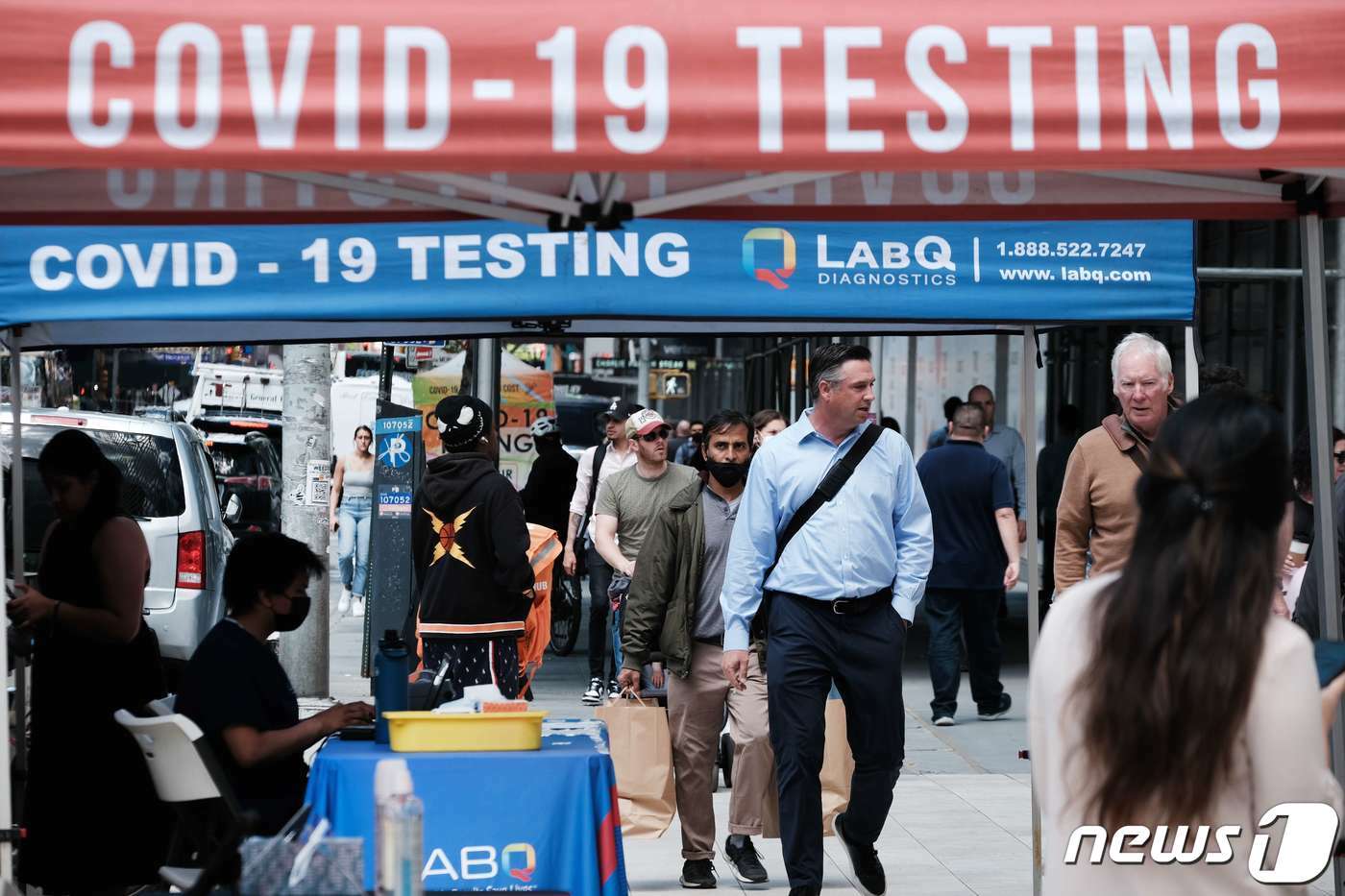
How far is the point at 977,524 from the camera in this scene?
11.0 m

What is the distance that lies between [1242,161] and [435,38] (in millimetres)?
1699

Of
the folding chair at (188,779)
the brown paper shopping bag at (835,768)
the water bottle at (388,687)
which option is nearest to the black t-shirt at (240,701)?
the folding chair at (188,779)

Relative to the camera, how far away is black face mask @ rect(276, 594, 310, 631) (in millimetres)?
4930

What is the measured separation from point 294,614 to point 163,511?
5135 millimetres

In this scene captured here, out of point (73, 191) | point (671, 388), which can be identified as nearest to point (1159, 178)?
point (73, 191)

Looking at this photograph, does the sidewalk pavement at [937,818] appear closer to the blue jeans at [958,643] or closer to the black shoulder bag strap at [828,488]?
the blue jeans at [958,643]

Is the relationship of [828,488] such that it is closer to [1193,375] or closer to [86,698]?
[86,698]

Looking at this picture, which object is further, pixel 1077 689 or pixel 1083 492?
pixel 1083 492

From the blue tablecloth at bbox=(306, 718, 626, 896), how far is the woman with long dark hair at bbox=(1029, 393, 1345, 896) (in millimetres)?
2267

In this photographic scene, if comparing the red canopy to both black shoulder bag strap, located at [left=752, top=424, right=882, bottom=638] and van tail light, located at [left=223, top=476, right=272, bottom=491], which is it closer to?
black shoulder bag strap, located at [left=752, top=424, right=882, bottom=638]

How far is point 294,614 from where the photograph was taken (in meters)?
4.95

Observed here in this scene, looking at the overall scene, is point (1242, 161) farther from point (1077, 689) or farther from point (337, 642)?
point (337, 642)

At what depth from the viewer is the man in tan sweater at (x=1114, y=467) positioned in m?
5.78

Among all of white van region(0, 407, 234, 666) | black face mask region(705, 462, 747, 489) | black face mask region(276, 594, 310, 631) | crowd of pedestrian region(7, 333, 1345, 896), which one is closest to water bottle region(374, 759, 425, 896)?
crowd of pedestrian region(7, 333, 1345, 896)
